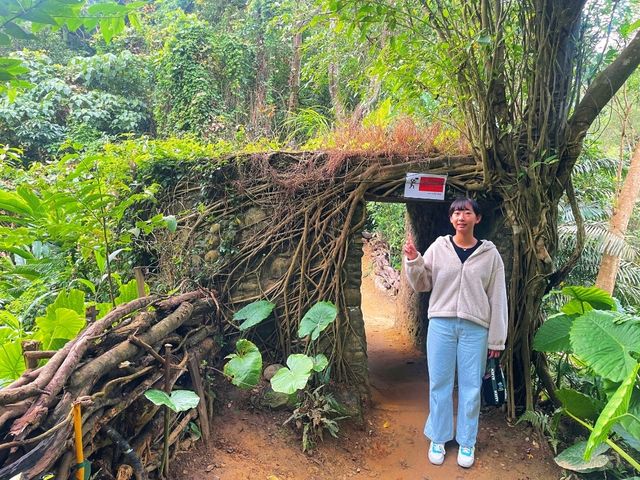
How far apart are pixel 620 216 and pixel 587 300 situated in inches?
169

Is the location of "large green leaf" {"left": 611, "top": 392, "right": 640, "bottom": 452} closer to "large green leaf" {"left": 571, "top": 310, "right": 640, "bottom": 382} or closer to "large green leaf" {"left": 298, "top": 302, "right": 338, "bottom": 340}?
"large green leaf" {"left": 571, "top": 310, "right": 640, "bottom": 382}

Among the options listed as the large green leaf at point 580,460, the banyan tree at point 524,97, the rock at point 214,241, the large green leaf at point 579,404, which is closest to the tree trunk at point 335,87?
the banyan tree at point 524,97

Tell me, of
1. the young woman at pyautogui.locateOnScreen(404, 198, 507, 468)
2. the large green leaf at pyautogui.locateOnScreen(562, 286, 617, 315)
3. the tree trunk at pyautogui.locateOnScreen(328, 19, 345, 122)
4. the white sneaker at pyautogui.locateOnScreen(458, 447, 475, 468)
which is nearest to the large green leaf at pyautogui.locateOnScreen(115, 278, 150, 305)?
the young woman at pyautogui.locateOnScreen(404, 198, 507, 468)

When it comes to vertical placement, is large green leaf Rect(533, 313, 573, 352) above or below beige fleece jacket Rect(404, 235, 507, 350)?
below

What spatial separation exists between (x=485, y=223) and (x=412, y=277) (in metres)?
1.39

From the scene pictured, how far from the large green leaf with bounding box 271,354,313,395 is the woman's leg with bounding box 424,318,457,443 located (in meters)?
0.79

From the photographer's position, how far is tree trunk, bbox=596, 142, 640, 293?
5.92 meters

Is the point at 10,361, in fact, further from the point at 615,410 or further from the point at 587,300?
the point at 587,300

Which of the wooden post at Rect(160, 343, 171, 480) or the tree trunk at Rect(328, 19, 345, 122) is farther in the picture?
the tree trunk at Rect(328, 19, 345, 122)

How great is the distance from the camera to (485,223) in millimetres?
3486

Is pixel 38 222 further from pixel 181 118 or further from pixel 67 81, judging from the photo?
pixel 67 81

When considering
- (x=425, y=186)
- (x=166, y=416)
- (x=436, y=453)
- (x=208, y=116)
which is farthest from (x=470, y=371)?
(x=208, y=116)

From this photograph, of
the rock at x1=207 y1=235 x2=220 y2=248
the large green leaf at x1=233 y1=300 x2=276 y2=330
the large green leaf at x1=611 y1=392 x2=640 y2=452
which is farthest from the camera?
the rock at x1=207 y1=235 x2=220 y2=248

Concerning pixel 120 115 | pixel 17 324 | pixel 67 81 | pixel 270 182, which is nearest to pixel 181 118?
pixel 120 115
